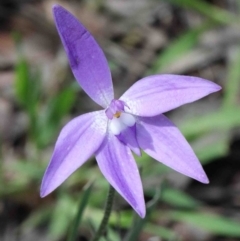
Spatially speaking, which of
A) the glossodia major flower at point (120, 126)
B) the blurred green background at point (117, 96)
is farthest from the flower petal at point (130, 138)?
the blurred green background at point (117, 96)

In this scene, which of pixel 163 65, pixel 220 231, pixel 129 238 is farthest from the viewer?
pixel 163 65

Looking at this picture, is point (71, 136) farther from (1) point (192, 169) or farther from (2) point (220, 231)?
(2) point (220, 231)

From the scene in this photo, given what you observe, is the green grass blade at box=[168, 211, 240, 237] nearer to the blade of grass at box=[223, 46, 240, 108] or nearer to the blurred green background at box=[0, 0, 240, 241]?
the blurred green background at box=[0, 0, 240, 241]

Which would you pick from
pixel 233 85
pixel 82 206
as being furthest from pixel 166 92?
pixel 233 85

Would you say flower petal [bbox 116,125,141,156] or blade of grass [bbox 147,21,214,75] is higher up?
flower petal [bbox 116,125,141,156]

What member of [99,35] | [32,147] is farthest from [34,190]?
[99,35]

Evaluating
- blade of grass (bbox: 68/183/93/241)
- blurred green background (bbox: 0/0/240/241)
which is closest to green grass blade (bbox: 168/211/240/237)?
blurred green background (bbox: 0/0/240/241)
